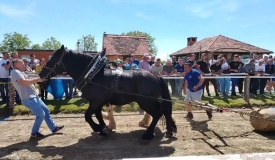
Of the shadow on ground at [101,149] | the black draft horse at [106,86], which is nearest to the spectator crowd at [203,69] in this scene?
the black draft horse at [106,86]

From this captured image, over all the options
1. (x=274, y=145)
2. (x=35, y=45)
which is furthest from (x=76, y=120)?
(x=35, y=45)

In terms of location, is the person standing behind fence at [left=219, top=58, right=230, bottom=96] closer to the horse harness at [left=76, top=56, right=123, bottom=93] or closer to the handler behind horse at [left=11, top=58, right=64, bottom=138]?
the horse harness at [left=76, top=56, right=123, bottom=93]

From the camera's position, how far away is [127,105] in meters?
9.10

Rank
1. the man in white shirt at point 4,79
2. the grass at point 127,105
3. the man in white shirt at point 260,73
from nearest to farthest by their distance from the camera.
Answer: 1. the grass at point 127,105
2. the man in white shirt at point 4,79
3. the man in white shirt at point 260,73

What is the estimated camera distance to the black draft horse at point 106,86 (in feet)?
18.1

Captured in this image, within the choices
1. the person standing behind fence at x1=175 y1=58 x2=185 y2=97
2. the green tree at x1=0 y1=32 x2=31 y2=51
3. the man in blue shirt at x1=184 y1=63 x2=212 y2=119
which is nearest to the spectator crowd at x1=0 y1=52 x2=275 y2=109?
the person standing behind fence at x1=175 y1=58 x2=185 y2=97

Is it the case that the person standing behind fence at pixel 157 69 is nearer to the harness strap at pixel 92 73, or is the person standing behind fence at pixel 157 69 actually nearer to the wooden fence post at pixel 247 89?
the wooden fence post at pixel 247 89

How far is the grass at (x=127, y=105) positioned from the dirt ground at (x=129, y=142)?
1.03m

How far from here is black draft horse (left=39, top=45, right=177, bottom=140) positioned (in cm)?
553

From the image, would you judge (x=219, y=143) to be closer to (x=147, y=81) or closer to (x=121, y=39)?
(x=147, y=81)

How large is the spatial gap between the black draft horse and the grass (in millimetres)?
1674

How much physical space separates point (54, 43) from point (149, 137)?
8989 cm

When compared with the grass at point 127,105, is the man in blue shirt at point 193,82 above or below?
above

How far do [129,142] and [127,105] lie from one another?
11.9 feet
